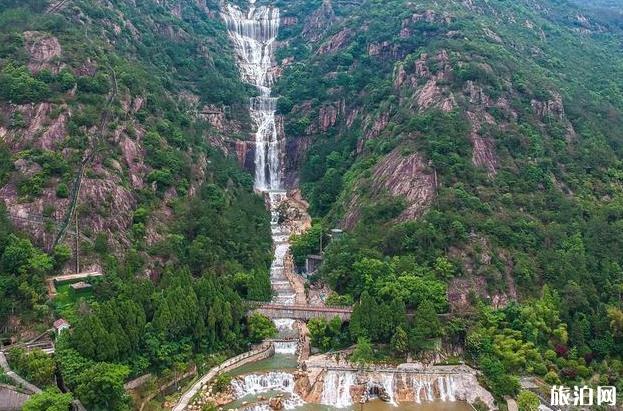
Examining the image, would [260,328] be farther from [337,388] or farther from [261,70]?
[261,70]

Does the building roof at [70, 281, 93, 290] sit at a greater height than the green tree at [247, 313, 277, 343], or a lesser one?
greater

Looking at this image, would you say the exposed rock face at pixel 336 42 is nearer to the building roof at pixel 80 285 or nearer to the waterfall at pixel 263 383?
the building roof at pixel 80 285

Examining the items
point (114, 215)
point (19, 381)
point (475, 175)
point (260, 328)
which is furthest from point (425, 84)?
point (19, 381)

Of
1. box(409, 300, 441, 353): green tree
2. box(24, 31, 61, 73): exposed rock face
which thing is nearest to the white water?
box(409, 300, 441, 353): green tree

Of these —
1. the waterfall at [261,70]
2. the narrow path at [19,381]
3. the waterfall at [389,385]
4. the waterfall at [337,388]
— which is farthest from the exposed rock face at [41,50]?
the waterfall at [389,385]

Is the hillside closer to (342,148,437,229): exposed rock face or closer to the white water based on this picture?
(342,148,437,229): exposed rock face

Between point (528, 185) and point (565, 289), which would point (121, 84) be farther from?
point (565, 289)

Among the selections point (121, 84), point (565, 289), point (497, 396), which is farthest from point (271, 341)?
point (121, 84)
